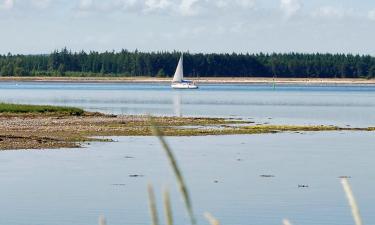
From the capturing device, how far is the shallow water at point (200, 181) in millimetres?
18969

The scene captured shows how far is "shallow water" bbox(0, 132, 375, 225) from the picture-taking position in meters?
19.0

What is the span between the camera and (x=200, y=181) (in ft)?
80.8

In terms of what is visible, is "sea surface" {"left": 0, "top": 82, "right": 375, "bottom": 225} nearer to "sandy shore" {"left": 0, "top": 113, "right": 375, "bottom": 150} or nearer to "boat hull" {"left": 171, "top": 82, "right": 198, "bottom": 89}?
"sandy shore" {"left": 0, "top": 113, "right": 375, "bottom": 150}

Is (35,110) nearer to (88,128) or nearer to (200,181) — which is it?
(88,128)

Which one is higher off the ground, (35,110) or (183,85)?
(35,110)

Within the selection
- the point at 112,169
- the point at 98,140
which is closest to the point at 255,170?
the point at 112,169

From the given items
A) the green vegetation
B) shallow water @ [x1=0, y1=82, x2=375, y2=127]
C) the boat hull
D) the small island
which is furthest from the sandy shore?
the boat hull

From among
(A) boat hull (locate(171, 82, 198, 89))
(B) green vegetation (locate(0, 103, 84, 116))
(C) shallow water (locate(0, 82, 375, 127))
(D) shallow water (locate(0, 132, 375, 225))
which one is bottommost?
(A) boat hull (locate(171, 82, 198, 89))

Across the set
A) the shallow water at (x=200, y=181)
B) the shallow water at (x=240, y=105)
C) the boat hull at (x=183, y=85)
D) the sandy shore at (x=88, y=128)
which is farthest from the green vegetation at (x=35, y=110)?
the boat hull at (x=183, y=85)

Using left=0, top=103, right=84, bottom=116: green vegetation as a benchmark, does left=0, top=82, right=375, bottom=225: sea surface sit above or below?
above

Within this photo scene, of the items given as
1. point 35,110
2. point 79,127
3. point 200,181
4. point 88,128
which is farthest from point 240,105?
point 200,181

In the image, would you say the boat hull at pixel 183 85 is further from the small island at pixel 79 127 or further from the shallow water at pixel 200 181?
the shallow water at pixel 200 181

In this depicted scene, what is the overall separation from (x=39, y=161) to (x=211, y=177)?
5819 mm

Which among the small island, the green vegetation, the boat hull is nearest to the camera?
the small island
